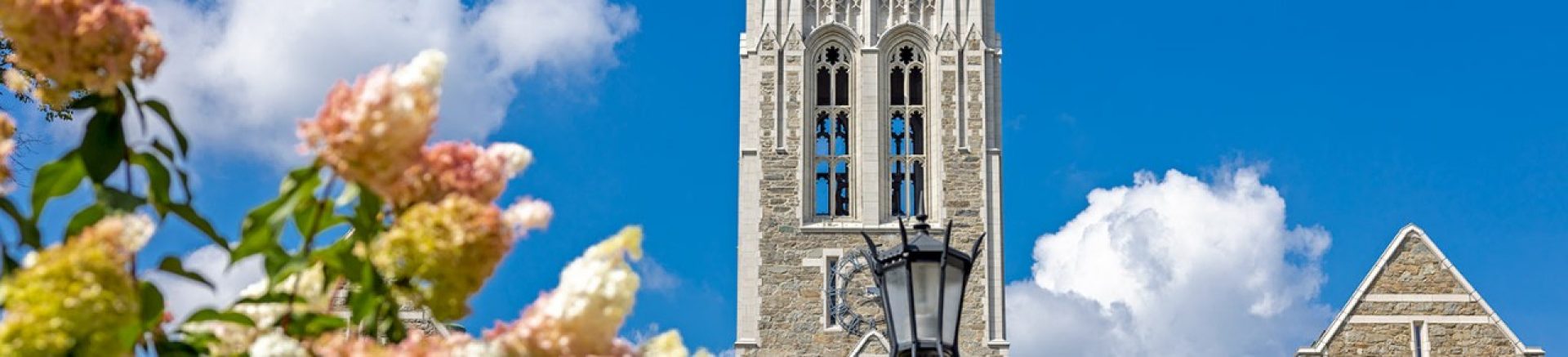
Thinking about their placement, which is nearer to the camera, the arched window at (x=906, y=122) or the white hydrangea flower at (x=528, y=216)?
the white hydrangea flower at (x=528, y=216)

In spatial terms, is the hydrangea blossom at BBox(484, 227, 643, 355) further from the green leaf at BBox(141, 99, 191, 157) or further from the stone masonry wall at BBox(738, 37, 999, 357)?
the stone masonry wall at BBox(738, 37, 999, 357)

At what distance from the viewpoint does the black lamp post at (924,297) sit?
10.1 m

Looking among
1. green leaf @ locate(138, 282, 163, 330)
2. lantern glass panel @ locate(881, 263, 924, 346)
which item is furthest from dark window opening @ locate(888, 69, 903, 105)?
green leaf @ locate(138, 282, 163, 330)

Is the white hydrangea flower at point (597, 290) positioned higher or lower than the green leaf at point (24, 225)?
lower

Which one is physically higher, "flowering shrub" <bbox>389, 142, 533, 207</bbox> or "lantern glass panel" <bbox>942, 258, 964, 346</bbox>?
"lantern glass panel" <bbox>942, 258, 964, 346</bbox>

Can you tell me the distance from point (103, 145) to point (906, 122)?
29.0m

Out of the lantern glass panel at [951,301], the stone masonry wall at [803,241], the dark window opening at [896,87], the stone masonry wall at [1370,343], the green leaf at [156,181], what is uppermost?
the dark window opening at [896,87]

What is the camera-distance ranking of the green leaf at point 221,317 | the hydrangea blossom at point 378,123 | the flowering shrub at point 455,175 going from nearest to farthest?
1. the hydrangea blossom at point 378,123
2. the flowering shrub at point 455,175
3. the green leaf at point 221,317

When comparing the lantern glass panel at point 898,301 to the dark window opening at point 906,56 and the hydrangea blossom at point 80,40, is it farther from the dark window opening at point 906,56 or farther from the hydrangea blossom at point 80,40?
the dark window opening at point 906,56

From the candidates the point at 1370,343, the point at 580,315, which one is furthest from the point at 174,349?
the point at 1370,343

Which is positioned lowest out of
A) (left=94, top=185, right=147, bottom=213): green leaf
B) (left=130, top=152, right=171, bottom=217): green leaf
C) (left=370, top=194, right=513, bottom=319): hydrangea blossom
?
(left=370, top=194, right=513, bottom=319): hydrangea blossom

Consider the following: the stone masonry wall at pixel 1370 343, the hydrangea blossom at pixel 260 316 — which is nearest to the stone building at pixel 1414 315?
the stone masonry wall at pixel 1370 343

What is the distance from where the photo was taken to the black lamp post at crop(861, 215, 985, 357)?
1009 cm

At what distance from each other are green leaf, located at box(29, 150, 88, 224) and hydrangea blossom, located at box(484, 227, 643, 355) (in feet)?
2.64
